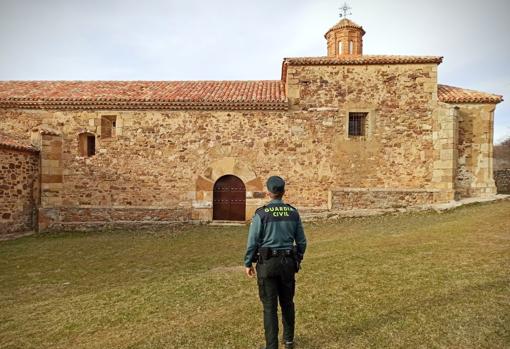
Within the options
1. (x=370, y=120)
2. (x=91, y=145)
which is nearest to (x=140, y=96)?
(x=91, y=145)

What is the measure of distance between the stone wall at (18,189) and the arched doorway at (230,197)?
19.6 feet

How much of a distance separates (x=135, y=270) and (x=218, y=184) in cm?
600

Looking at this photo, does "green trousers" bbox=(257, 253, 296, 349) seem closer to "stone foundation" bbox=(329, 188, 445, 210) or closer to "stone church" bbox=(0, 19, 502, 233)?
"stone church" bbox=(0, 19, 502, 233)

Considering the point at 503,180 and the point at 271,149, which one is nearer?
the point at 271,149

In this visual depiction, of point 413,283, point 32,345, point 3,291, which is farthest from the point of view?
point 3,291

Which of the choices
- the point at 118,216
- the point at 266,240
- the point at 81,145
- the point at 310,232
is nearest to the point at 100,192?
the point at 118,216

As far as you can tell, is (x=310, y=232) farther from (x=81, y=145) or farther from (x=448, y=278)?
(x=81, y=145)

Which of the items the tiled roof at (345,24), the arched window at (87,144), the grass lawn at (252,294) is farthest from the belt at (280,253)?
the tiled roof at (345,24)

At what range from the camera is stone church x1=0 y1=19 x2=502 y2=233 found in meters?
11.9

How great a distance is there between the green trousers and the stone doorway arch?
875 centimetres

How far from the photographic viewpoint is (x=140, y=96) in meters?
12.3

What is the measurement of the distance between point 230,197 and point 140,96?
485 centimetres

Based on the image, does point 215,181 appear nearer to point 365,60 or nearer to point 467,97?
point 365,60

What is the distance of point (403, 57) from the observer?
470 inches
